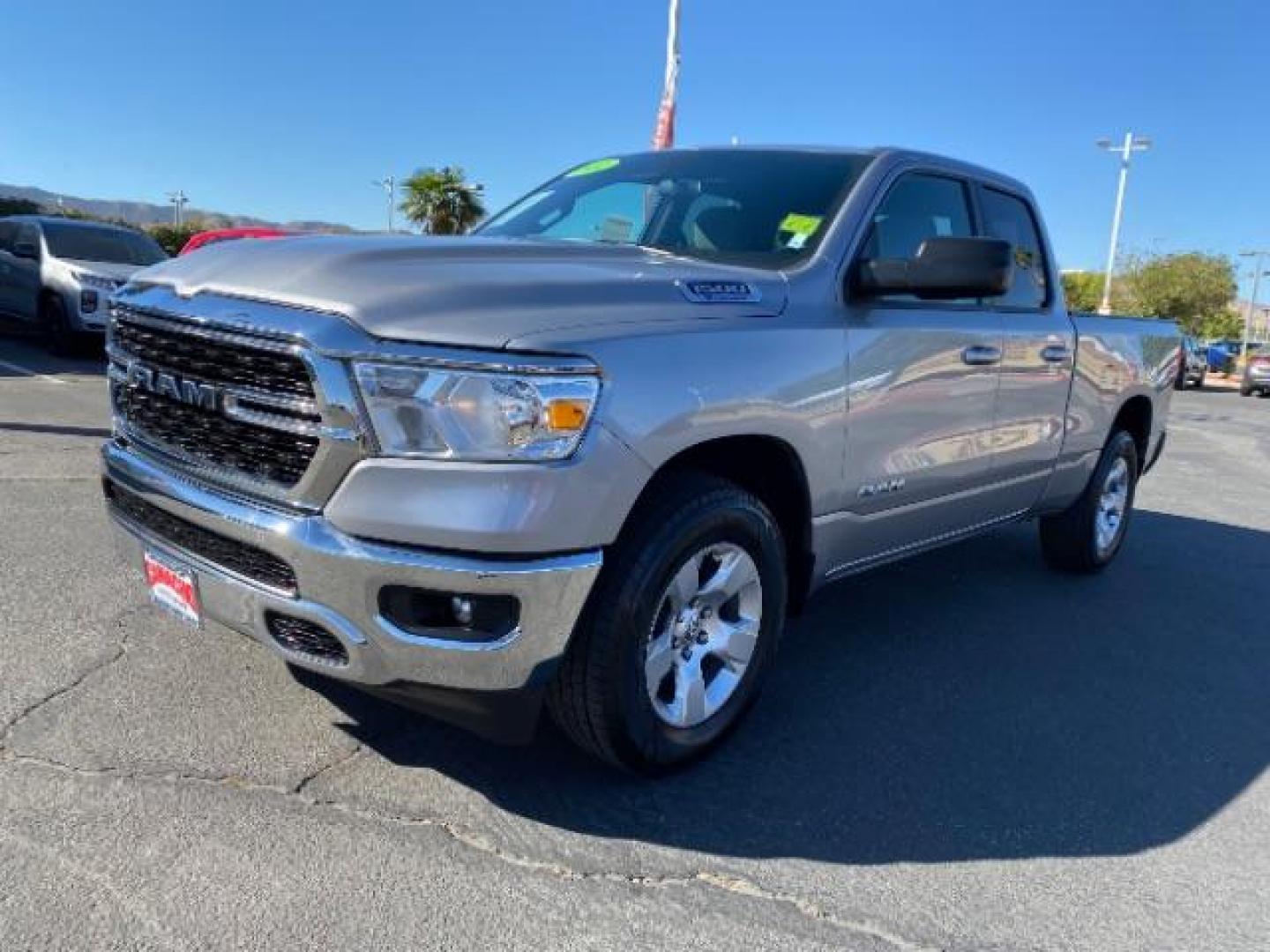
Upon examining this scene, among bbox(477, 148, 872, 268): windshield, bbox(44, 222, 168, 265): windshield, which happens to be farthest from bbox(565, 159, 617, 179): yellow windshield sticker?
bbox(44, 222, 168, 265): windshield

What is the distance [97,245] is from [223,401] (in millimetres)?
11797

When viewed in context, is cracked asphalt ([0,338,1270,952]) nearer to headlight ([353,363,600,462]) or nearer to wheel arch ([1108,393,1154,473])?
headlight ([353,363,600,462])

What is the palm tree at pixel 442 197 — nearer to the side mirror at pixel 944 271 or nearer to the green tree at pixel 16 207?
the green tree at pixel 16 207

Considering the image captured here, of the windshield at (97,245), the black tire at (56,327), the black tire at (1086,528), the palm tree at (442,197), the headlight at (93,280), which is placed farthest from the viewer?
the palm tree at (442,197)

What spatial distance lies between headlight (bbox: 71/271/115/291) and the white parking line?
1.15 metres

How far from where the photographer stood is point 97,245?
12.8 m

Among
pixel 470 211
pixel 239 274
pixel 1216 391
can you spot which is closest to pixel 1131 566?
pixel 239 274

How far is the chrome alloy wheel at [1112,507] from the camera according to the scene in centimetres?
579

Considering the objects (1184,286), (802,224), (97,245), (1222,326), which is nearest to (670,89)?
(97,245)

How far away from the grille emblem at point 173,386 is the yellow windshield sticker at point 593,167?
85.6 inches

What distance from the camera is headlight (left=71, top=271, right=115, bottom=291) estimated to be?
11.7 metres

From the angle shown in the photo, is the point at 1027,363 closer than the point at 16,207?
Yes

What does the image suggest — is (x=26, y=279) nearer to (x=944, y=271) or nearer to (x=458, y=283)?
(x=458, y=283)

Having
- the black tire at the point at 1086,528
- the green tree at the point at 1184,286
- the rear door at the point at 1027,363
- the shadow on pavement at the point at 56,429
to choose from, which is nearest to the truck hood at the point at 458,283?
the rear door at the point at 1027,363
